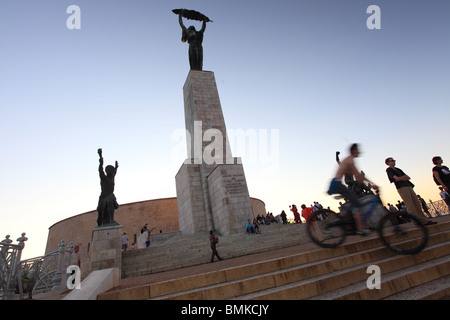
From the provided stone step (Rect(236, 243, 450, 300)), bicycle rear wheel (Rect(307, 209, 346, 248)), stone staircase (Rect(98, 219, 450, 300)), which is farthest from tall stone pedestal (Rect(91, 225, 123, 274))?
bicycle rear wheel (Rect(307, 209, 346, 248))

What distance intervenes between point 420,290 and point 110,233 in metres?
8.02

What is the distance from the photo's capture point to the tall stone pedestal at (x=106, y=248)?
7.23 meters

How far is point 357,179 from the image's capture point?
4039 mm

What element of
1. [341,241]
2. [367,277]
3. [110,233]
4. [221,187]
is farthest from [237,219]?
[367,277]

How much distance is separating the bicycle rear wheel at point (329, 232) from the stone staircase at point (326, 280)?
185 millimetres

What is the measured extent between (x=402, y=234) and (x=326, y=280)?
2.04 metres

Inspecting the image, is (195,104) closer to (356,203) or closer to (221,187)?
(221,187)

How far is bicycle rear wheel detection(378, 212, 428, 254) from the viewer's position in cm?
350

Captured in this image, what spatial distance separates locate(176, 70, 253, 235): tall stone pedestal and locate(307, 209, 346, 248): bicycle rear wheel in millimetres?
7662

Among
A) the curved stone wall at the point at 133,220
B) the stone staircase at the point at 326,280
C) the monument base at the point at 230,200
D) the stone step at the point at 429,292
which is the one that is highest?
the curved stone wall at the point at 133,220

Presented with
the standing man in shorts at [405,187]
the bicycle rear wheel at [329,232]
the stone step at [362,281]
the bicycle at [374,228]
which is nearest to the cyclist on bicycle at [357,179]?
the bicycle at [374,228]

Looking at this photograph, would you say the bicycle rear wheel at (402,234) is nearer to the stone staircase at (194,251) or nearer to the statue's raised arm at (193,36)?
the stone staircase at (194,251)

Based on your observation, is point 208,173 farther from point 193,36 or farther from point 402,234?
point 193,36
